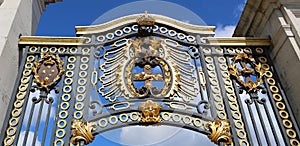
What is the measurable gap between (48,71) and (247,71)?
2486mm

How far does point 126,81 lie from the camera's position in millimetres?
3557

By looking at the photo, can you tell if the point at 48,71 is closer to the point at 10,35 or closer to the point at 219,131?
the point at 10,35

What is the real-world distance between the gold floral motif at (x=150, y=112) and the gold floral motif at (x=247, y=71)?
1095 millimetres

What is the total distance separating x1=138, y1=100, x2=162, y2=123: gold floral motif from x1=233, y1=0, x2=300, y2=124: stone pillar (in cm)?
156

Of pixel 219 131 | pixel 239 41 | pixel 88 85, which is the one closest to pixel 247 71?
pixel 239 41

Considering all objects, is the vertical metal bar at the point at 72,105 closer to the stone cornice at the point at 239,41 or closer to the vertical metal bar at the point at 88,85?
the vertical metal bar at the point at 88,85

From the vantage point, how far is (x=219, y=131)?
313cm

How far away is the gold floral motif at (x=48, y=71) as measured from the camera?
3.46 meters

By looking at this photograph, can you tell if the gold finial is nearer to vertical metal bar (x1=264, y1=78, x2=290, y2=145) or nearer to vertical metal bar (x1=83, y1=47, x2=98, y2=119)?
vertical metal bar (x1=83, y1=47, x2=98, y2=119)

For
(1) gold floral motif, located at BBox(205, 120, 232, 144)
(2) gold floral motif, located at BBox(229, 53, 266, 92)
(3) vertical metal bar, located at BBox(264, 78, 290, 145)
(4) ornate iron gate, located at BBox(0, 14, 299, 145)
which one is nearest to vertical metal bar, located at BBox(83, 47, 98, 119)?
(4) ornate iron gate, located at BBox(0, 14, 299, 145)

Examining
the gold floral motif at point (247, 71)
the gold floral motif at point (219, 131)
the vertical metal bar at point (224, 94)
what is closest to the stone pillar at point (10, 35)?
the gold floral motif at point (219, 131)

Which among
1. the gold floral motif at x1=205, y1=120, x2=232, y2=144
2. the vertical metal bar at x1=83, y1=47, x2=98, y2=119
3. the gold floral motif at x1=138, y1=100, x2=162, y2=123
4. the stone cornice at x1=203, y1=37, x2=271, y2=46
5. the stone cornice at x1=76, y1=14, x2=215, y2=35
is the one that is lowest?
the gold floral motif at x1=205, y1=120, x2=232, y2=144

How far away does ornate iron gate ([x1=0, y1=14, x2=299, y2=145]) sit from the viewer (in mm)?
3207

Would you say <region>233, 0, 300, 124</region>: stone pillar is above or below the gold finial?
below
